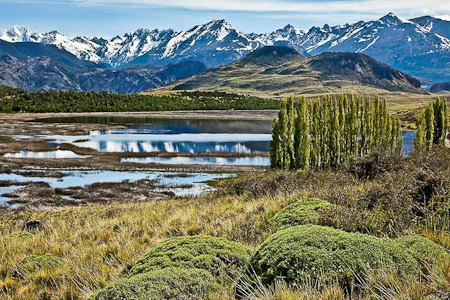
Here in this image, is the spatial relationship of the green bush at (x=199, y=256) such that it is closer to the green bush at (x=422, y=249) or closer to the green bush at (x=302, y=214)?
the green bush at (x=302, y=214)

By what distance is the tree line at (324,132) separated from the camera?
52.3 meters

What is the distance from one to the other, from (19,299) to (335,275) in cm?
505

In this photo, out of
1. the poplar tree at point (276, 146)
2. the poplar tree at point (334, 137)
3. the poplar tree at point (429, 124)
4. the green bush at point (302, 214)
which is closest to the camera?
the green bush at point (302, 214)

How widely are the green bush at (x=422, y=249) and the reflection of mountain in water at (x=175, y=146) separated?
76651 millimetres

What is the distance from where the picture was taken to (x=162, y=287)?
5.47 metres

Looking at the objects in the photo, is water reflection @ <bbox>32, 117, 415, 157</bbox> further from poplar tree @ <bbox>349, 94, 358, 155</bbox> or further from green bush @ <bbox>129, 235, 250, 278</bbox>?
green bush @ <bbox>129, 235, 250, 278</bbox>

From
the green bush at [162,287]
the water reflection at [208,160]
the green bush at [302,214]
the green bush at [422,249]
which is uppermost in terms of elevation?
the green bush at [422,249]

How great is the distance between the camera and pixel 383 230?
8.74 meters

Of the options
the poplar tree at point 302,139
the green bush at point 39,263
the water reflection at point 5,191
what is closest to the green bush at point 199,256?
the green bush at point 39,263

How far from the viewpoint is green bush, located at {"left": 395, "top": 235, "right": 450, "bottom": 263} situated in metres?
6.14

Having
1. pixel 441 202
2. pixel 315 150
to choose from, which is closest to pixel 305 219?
pixel 441 202

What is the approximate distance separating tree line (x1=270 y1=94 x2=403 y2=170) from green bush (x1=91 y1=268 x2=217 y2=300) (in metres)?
43.8

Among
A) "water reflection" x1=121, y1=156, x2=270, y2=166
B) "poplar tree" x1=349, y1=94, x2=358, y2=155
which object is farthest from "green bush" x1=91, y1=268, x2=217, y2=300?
"water reflection" x1=121, y1=156, x2=270, y2=166

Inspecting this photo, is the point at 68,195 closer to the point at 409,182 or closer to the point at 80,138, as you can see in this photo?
the point at 409,182
